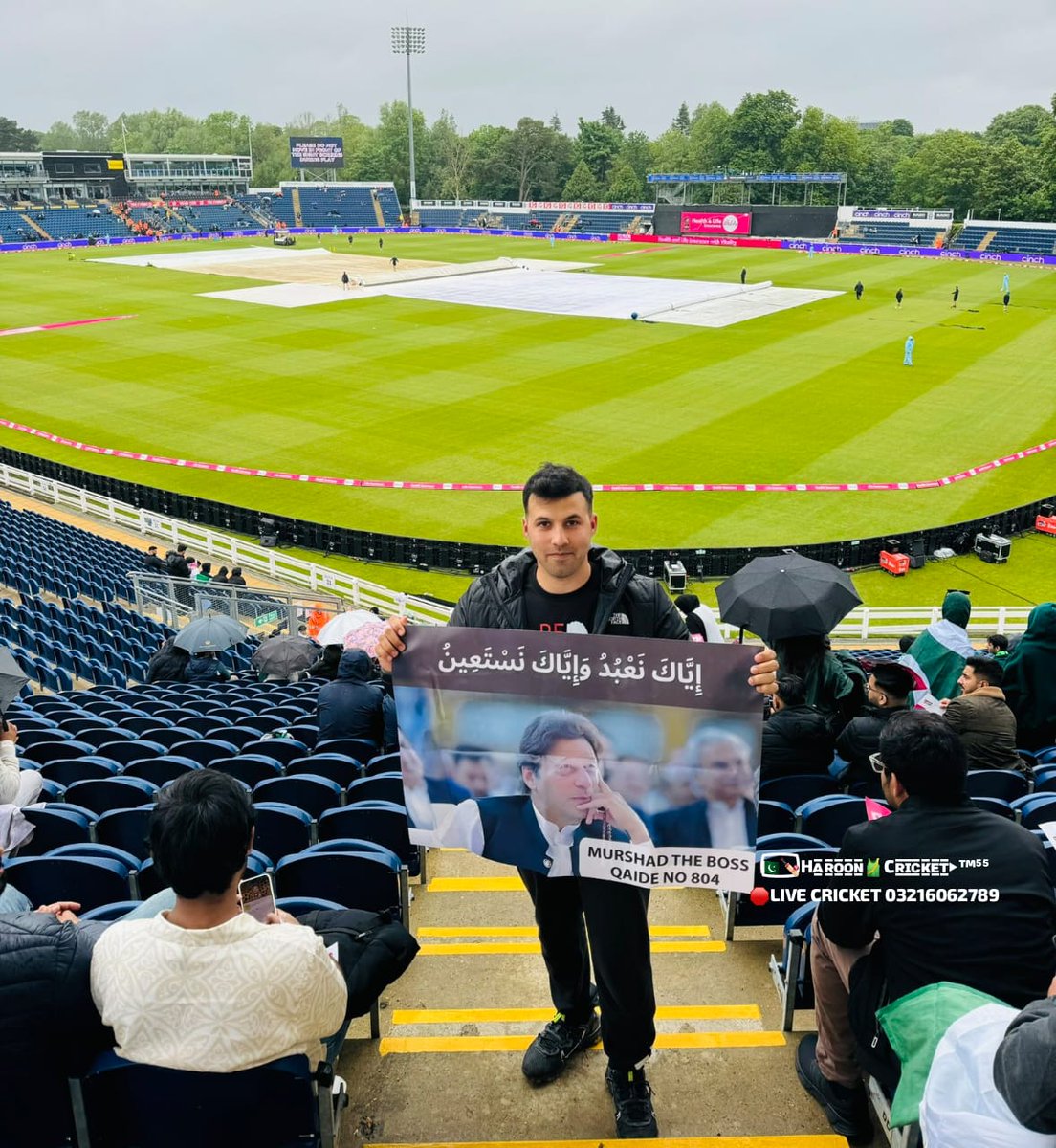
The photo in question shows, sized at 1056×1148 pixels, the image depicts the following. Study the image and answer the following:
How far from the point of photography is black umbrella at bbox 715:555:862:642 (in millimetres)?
8531

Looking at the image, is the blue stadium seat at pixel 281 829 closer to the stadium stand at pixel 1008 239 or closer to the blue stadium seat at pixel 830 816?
the blue stadium seat at pixel 830 816

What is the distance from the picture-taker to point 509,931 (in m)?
6.18

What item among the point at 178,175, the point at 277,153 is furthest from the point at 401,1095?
the point at 277,153

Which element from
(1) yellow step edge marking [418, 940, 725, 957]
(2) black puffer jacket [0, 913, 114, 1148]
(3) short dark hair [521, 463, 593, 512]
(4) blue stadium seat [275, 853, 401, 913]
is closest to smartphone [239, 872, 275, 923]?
(2) black puffer jacket [0, 913, 114, 1148]

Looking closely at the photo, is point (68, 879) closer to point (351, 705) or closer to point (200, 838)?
point (200, 838)

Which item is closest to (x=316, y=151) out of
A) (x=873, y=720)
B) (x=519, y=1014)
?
(x=873, y=720)

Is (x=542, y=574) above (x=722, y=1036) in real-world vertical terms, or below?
above

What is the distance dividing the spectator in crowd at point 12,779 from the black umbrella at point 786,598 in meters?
5.53

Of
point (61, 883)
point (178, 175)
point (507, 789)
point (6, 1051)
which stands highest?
point (178, 175)

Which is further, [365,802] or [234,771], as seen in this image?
[234,771]

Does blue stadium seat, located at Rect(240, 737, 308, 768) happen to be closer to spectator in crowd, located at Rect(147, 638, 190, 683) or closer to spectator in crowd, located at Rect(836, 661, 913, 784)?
spectator in crowd, located at Rect(836, 661, 913, 784)

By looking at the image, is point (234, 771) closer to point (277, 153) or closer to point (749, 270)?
point (749, 270)

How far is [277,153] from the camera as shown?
190000 millimetres

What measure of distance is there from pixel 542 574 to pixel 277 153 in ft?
680
